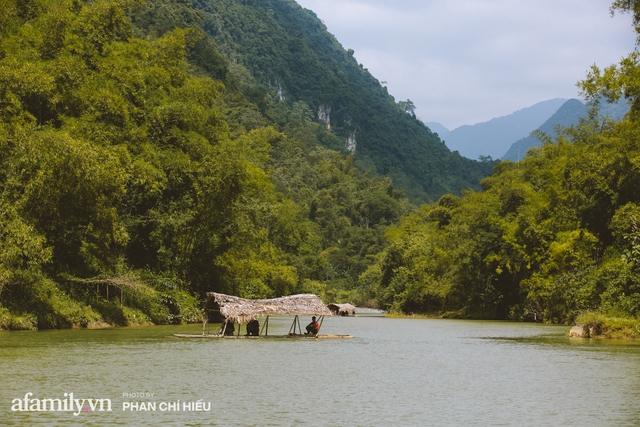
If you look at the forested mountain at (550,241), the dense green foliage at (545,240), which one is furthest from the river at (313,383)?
the dense green foliage at (545,240)

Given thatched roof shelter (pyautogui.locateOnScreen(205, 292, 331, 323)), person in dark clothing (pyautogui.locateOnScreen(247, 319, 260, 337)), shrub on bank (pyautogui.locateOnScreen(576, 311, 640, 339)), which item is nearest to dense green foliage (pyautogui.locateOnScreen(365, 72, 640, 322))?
shrub on bank (pyautogui.locateOnScreen(576, 311, 640, 339))

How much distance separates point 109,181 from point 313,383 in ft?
65.9

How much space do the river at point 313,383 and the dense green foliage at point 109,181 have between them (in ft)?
19.5

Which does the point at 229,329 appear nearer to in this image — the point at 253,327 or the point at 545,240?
the point at 253,327

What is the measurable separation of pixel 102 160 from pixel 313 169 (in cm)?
12160

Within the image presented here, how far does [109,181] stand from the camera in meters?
35.6

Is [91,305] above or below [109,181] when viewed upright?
below

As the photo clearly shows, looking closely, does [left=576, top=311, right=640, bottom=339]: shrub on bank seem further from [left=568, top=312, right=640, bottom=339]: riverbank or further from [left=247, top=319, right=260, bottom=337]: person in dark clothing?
[left=247, top=319, right=260, bottom=337]: person in dark clothing

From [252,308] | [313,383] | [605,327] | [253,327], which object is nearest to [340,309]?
[253,327]

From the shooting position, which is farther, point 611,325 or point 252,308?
point 611,325

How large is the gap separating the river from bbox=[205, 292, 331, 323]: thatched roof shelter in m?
1.87

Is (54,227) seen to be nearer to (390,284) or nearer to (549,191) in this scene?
(549,191)

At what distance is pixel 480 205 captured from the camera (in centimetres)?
6488

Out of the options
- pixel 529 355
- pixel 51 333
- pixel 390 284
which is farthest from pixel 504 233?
pixel 51 333
